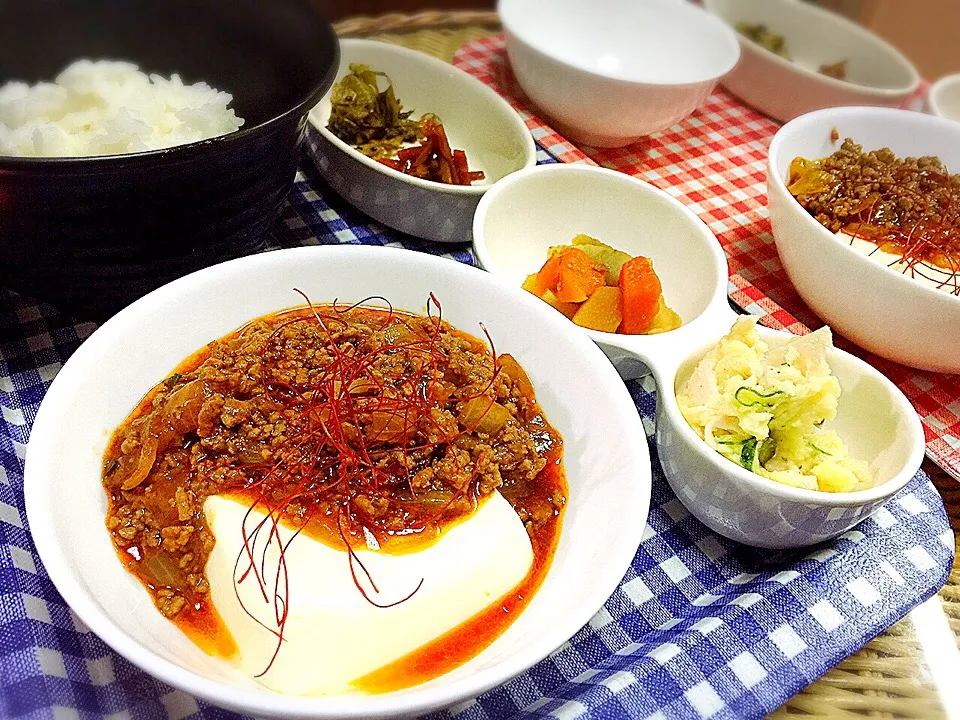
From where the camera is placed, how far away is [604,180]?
2.02 metres

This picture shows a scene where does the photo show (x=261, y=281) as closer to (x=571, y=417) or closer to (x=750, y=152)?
(x=571, y=417)

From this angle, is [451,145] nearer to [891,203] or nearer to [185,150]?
[185,150]

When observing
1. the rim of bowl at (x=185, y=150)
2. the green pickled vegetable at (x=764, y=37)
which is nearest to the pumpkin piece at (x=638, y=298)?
the rim of bowl at (x=185, y=150)

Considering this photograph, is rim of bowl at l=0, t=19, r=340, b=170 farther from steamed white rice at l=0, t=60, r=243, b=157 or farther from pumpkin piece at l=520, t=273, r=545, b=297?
pumpkin piece at l=520, t=273, r=545, b=297

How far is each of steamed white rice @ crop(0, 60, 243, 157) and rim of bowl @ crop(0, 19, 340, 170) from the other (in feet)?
0.67

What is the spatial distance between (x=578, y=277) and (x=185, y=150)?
84 centimetres

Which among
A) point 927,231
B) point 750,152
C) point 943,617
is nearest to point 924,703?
point 943,617

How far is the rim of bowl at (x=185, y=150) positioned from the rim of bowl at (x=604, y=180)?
1.44 feet

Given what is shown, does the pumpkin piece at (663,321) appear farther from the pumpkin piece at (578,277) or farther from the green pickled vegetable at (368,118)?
the green pickled vegetable at (368,118)

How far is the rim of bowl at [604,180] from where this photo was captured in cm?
157

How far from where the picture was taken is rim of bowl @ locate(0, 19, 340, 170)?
4.07 feet

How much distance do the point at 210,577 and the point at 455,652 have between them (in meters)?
0.38

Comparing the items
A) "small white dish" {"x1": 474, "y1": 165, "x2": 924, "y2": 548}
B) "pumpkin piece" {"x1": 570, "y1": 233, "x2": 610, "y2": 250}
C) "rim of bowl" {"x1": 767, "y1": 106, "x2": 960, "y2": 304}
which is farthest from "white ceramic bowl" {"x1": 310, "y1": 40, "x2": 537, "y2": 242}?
"rim of bowl" {"x1": 767, "y1": 106, "x2": 960, "y2": 304}

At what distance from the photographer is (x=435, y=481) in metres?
1.29
